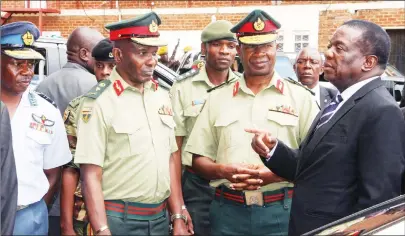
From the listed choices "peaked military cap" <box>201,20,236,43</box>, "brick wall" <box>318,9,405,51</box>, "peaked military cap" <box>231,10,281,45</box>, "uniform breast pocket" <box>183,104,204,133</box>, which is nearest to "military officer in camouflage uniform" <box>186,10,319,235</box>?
"peaked military cap" <box>231,10,281,45</box>

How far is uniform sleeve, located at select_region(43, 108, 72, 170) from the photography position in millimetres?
3219

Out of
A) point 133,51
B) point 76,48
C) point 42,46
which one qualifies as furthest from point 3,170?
point 42,46

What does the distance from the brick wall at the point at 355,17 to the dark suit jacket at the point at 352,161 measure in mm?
12104

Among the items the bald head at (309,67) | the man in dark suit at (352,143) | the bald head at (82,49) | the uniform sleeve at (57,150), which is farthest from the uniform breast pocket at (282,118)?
the bald head at (309,67)

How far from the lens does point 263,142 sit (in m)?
3.05

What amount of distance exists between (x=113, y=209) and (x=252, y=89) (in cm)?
110

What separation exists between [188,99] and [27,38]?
1293 mm

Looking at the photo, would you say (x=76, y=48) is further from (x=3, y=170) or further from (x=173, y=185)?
(x=3, y=170)

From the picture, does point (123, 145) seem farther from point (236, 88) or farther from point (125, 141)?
point (236, 88)

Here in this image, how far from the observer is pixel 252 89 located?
354cm

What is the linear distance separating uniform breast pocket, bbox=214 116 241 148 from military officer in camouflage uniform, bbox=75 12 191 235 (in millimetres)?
370

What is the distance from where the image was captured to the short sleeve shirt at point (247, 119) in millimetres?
3426

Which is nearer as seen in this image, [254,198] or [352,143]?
[352,143]

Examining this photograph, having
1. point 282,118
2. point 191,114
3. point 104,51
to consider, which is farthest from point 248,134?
point 104,51
